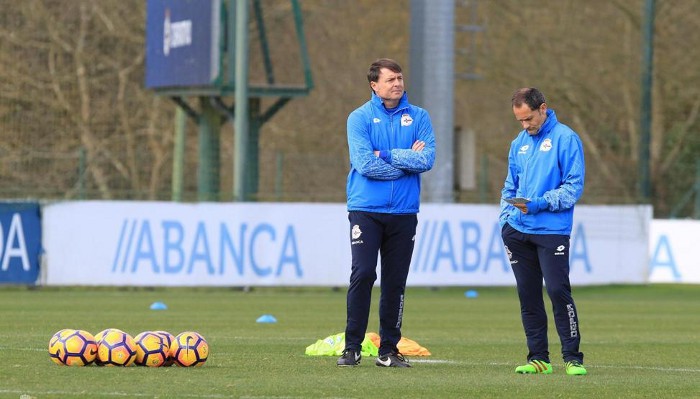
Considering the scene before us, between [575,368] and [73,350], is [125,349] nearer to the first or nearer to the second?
[73,350]

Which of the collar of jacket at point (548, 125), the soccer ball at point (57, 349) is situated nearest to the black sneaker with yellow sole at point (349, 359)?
the soccer ball at point (57, 349)

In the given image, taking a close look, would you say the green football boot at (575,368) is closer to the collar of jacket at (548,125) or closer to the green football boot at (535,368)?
the green football boot at (535,368)

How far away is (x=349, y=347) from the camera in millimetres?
10227

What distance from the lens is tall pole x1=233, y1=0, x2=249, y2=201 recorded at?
2502cm

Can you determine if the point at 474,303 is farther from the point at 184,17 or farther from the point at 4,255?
the point at 184,17

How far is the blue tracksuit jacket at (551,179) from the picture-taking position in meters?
9.80

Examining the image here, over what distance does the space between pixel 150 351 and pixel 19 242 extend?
1216 centimetres

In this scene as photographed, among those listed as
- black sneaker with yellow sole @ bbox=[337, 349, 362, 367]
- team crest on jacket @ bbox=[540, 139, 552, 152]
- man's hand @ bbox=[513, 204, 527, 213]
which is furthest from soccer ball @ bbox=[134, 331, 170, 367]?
team crest on jacket @ bbox=[540, 139, 552, 152]

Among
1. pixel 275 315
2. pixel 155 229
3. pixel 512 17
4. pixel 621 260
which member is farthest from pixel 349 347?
pixel 512 17

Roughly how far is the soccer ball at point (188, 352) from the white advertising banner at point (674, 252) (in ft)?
52.7

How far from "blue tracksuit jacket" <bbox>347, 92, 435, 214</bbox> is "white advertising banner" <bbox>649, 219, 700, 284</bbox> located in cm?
1536

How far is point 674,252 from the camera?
2503cm

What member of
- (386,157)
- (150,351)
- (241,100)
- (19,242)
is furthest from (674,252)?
(150,351)

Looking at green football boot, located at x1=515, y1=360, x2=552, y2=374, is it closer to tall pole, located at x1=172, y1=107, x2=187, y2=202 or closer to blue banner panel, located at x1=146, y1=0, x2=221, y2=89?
blue banner panel, located at x1=146, y1=0, x2=221, y2=89
